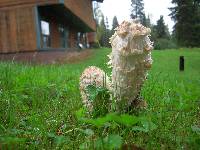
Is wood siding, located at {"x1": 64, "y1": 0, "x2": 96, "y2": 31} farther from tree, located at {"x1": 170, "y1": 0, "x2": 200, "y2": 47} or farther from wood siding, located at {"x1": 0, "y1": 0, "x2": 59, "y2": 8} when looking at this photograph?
tree, located at {"x1": 170, "y1": 0, "x2": 200, "y2": 47}

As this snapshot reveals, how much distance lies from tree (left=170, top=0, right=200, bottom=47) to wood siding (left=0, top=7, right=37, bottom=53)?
2767 cm

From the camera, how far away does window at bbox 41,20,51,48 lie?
21.4 m

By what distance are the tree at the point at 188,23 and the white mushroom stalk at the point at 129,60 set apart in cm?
4197

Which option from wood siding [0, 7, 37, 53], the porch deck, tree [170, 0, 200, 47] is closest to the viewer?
the porch deck

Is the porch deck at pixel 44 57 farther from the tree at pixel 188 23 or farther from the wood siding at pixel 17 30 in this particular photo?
the tree at pixel 188 23

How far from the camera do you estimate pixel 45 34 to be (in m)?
21.8

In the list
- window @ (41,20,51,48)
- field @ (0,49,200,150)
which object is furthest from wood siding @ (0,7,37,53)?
field @ (0,49,200,150)

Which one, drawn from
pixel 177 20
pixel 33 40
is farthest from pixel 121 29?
pixel 177 20

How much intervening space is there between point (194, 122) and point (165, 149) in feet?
3.05

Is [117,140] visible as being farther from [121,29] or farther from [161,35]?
[161,35]

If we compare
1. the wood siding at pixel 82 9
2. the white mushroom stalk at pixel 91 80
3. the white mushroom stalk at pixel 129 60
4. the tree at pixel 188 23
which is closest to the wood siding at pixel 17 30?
the wood siding at pixel 82 9

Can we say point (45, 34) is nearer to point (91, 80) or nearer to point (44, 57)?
point (44, 57)

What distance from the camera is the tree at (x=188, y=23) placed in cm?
4425

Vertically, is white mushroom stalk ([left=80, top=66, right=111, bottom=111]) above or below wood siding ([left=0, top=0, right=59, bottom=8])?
below
